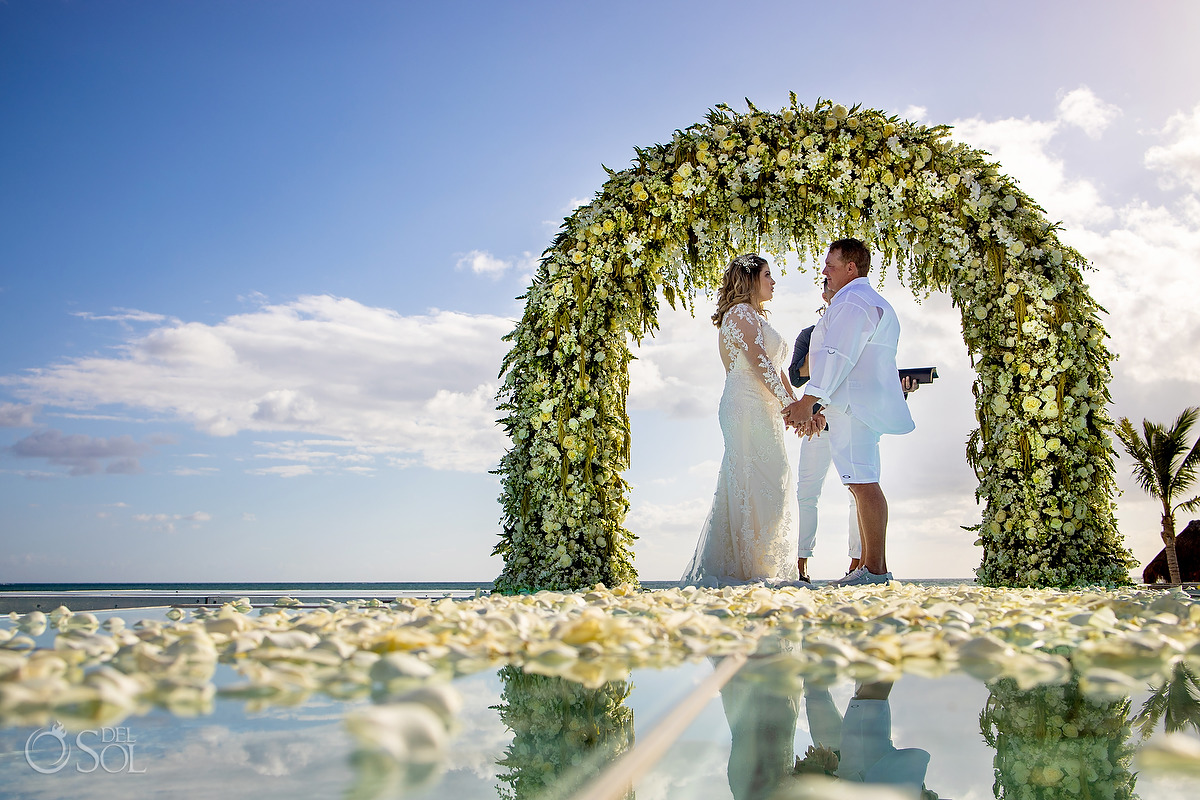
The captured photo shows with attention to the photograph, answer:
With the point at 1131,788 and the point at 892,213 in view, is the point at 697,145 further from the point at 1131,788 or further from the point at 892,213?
the point at 1131,788

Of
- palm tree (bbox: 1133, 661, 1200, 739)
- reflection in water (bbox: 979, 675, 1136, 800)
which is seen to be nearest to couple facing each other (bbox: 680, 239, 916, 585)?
palm tree (bbox: 1133, 661, 1200, 739)

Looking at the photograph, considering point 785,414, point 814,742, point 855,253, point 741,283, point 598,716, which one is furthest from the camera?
point 741,283

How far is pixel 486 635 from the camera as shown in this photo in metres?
1.80

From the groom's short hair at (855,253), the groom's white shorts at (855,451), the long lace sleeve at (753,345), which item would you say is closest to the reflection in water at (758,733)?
the groom's white shorts at (855,451)

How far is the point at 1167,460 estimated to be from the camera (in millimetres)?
15664

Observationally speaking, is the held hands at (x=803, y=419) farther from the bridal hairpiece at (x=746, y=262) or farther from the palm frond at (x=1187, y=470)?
the palm frond at (x=1187, y=470)

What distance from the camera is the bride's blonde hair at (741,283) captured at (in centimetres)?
618

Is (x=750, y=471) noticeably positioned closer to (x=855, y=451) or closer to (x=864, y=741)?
(x=855, y=451)

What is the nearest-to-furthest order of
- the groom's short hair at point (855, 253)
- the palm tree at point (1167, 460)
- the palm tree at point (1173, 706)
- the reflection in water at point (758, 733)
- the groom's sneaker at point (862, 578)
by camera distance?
the reflection in water at point (758, 733), the palm tree at point (1173, 706), the groom's sneaker at point (862, 578), the groom's short hair at point (855, 253), the palm tree at point (1167, 460)

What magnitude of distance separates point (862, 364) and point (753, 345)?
2.82 feet

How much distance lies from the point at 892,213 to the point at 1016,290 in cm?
121

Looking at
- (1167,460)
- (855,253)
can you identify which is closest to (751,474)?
(855,253)

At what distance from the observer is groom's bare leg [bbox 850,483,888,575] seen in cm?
549


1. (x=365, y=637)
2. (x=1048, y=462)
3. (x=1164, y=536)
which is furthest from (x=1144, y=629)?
(x=1164, y=536)
